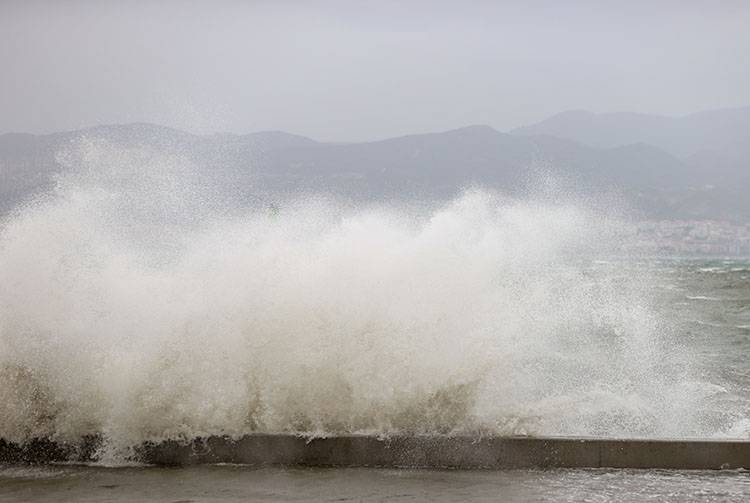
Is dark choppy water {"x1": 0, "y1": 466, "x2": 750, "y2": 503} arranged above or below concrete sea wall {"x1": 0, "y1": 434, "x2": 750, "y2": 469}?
below

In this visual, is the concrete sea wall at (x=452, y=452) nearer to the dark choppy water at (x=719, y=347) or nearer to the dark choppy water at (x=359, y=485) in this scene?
the dark choppy water at (x=359, y=485)

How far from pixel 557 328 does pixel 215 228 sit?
14561 millimetres

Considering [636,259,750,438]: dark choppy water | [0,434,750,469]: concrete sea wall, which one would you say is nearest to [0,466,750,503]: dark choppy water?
[0,434,750,469]: concrete sea wall

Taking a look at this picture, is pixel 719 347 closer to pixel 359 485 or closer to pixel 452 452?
pixel 452 452

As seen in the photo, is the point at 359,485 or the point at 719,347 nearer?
the point at 359,485

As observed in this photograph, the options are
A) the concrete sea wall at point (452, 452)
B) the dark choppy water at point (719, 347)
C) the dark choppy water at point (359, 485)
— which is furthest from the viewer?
the dark choppy water at point (719, 347)

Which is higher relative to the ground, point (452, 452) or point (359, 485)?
point (452, 452)

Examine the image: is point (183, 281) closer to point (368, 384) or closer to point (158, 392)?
point (158, 392)

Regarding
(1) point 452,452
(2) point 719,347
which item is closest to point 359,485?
(1) point 452,452

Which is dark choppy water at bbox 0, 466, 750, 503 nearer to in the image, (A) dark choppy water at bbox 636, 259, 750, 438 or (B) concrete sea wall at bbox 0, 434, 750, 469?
(B) concrete sea wall at bbox 0, 434, 750, 469

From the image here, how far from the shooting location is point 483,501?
19.6 ft

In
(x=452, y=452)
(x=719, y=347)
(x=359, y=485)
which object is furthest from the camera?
(x=719, y=347)

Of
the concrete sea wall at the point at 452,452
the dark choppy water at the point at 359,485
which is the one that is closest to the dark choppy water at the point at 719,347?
the concrete sea wall at the point at 452,452

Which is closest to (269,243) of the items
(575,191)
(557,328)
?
(557,328)
